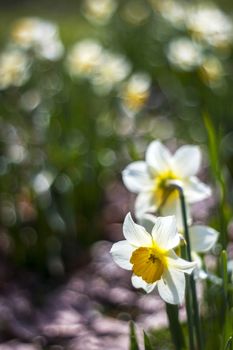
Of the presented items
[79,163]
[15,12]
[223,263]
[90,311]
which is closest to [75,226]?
[79,163]

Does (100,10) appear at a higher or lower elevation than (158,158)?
higher

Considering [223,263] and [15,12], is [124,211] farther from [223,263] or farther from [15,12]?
[15,12]

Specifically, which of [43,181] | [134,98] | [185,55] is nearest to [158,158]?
[43,181]

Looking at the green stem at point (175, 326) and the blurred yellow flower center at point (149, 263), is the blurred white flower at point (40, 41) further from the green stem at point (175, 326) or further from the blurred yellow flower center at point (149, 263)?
the blurred yellow flower center at point (149, 263)

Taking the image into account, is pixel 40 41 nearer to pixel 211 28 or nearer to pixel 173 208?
pixel 211 28

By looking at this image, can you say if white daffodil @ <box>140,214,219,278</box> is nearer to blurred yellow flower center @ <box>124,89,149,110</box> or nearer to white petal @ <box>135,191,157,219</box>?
white petal @ <box>135,191,157,219</box>

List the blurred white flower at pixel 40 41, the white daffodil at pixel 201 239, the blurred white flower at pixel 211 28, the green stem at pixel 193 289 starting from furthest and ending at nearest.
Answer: the blurred white flower at pixel 211 28
the blurred white flower at pixel 40 41
the white daffodil at pixel 201 239
the green stem at pixel 193 289

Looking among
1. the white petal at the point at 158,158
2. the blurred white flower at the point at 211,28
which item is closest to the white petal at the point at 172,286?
the white petal at the point at 158,158
